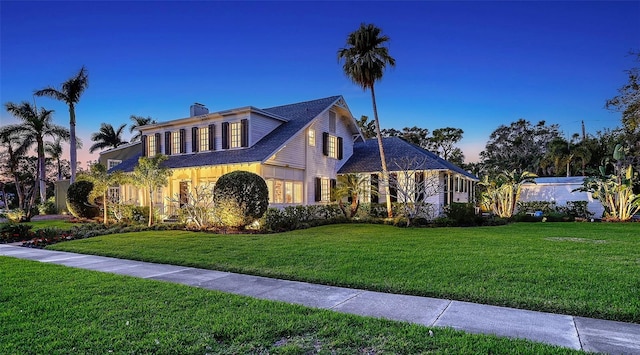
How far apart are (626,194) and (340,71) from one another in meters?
16.1

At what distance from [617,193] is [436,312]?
2044cm

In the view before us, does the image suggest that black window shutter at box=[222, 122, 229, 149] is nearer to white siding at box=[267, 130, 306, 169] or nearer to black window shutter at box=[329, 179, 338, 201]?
white siding at box=[267, 130, 306, 169]

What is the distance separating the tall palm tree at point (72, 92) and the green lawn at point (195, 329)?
927 inches

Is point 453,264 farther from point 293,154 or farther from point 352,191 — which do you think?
point 352,191

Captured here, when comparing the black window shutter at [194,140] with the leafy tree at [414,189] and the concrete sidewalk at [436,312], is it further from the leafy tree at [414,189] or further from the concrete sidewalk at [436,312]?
the concrete sidewalk at [436,312]

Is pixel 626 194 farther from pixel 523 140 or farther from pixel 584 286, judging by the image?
pixel 523 140

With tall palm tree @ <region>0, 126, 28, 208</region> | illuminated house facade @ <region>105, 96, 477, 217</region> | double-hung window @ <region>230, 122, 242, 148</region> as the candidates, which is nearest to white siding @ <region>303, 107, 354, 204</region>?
illuminated house facade @ <region>105, 96, 477, 217</region>

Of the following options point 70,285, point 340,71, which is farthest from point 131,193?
point 70,285

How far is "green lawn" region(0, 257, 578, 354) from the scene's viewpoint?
11.2 feet

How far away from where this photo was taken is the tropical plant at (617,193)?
18.2 metres

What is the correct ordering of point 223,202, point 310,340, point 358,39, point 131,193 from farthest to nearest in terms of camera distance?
point 131,193
point 358,39
point 223,202
point 310,340

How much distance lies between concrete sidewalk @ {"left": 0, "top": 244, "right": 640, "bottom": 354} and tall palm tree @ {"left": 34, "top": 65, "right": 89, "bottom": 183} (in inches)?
889

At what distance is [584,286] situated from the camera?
5.39 metres

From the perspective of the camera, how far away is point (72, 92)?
24781 millimetres
